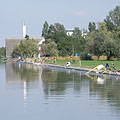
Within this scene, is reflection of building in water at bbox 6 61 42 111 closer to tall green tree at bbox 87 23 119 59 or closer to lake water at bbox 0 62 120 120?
lake water at bbox 0 62 120 120

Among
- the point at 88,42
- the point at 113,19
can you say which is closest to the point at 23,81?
the point at 88,42

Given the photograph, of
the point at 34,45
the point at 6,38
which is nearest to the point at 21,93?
the point at 34,45

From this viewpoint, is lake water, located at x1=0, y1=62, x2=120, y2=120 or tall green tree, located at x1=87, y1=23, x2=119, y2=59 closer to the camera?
lake water, located at x1=0, y1=62, x2=120, y2=120

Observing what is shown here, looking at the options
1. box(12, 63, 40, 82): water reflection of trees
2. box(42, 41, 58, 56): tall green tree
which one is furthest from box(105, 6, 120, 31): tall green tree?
box(12, 63, 40, 82): water reflection of trees

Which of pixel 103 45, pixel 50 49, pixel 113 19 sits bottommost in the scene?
pixel 50 49

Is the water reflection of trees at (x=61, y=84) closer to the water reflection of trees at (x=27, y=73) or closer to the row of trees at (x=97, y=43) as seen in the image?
the water reflection of trees at (x=27, y=73)

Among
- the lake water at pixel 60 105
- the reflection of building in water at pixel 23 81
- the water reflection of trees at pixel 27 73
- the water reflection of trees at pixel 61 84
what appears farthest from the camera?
the water reflection of trees at pixel 27 73

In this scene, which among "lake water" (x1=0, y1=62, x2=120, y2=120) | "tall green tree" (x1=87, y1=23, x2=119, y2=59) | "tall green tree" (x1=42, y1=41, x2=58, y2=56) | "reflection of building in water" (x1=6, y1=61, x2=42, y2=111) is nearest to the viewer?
"lake water" (x1=0, y1=62, x2=120, y2=120)

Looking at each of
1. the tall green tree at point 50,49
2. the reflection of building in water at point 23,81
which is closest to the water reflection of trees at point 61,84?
the reflection of building in water at point 23,81

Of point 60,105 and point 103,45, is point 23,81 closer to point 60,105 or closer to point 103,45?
point 60,105

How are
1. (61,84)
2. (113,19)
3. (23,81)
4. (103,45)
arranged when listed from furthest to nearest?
1. (113,19)
2. (103,45)
3. (23,81)
4. (61,84)

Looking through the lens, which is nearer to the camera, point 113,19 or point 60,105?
point 60,105

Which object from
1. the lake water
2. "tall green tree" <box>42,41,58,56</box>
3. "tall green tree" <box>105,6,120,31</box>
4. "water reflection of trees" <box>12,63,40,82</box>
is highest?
"tall green tree" <box>105,6,120,31</box>

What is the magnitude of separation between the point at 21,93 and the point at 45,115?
6.42m
